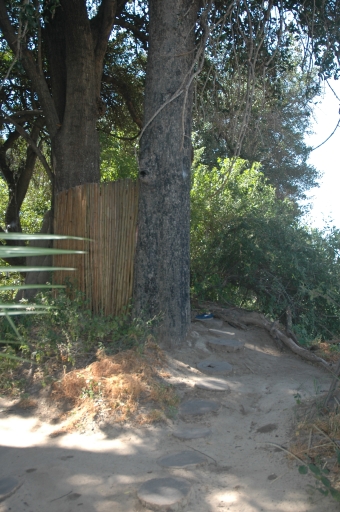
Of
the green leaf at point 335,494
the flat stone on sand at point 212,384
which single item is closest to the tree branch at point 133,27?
the flat stone on sand at point 212,384

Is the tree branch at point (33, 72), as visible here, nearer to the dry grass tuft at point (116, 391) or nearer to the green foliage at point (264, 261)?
the green foliage at point (264, 261)

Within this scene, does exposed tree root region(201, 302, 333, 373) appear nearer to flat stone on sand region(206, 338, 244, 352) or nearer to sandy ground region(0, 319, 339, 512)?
sandy ground region(0, 319, 339, 512)

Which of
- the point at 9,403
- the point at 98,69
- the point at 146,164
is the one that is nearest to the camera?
the point at 9,403

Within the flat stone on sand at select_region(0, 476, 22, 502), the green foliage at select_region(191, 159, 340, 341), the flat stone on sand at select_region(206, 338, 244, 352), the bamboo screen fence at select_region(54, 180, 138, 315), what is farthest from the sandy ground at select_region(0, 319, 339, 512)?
the green foliage at select_region(191, 159, 340, 341)

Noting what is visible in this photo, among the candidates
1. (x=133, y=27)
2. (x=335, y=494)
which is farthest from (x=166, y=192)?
(x=133, y=27)

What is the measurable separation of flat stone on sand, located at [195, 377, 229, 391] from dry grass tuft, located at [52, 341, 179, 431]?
0.39 metres

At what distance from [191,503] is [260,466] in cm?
70

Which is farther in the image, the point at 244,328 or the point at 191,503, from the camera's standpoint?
the point at 244,328

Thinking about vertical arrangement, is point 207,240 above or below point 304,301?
above

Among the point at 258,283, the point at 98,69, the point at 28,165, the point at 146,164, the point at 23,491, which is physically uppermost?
the point at 98,69

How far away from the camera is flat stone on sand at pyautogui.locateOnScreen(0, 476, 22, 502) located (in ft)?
12.7

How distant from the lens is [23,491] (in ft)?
12.9

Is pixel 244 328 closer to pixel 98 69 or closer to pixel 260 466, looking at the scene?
pixel 260 466

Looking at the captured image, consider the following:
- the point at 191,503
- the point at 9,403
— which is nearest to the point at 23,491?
the point at 191,503
